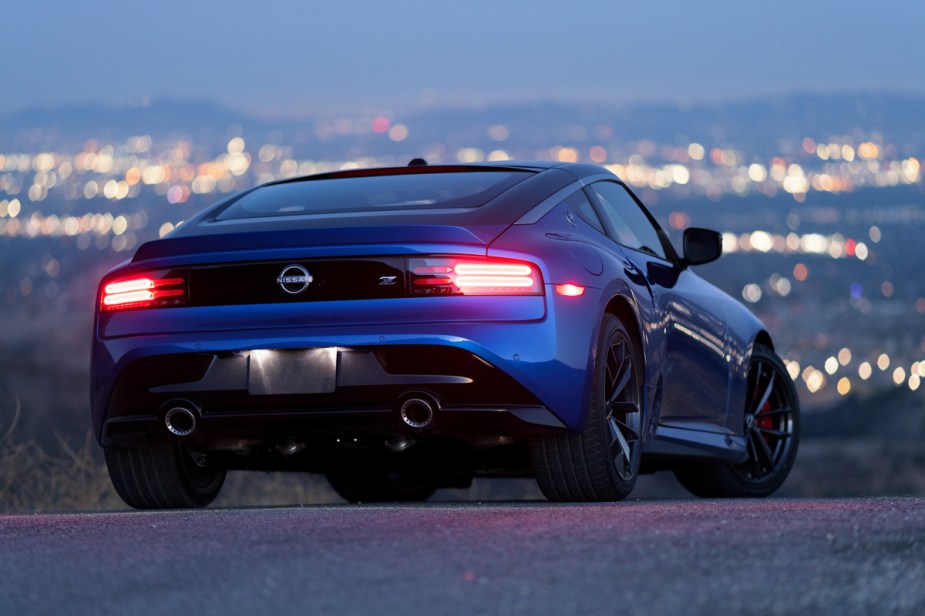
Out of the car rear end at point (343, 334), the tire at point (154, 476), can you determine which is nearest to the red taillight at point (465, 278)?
the car rear end at point (343, 334)

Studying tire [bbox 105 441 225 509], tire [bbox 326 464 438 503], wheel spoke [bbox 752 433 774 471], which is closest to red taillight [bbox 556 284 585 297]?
tire [bbox 105 441 225 509]

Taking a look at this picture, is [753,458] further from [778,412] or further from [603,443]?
[603,443]

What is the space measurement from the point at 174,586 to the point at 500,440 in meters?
2.57

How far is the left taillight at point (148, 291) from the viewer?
662 centimetres

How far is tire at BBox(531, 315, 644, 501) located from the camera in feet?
21.9

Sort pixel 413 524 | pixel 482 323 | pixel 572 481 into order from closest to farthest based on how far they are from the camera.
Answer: pixel 413 524 → pixel 482 323 → pixel 572 481

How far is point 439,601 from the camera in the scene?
160 inches

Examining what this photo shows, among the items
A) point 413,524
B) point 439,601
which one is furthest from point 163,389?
point 439,601

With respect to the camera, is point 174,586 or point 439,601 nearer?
point 439,601

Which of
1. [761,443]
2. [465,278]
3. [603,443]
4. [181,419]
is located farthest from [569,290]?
[761,443]

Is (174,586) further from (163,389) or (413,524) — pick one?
(163,389)

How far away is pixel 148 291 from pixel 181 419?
1.72ft

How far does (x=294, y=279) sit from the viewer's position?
6453 mm

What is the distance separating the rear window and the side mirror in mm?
1630
